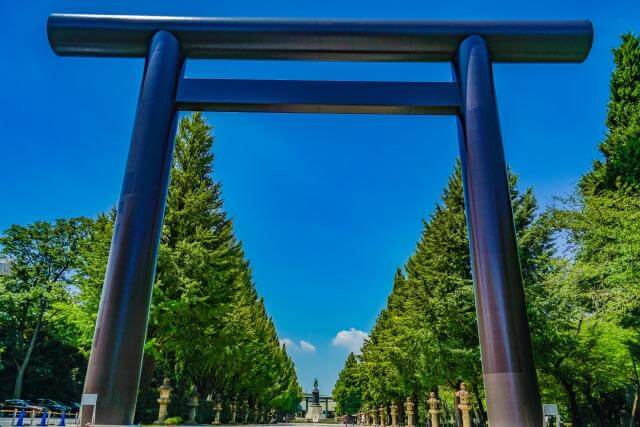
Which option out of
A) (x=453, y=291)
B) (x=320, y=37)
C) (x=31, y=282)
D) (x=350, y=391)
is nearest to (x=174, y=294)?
(x=453, y=291)

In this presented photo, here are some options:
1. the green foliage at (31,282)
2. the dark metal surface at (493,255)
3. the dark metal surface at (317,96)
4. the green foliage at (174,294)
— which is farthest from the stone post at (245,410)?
the dark metal surface at (493,255)

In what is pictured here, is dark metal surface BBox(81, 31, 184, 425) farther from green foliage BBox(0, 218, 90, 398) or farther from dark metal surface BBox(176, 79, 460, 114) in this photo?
green foliage BBox(0, 218, 90, 398)

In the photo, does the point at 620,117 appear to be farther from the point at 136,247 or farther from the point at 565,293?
the point at 136,247

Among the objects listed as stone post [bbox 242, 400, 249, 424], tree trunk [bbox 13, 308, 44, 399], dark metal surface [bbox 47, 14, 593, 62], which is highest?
dark metal surface [bbox 47, 14, 593, 62]

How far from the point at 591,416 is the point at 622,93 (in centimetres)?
1976

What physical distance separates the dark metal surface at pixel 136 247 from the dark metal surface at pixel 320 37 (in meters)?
0.53

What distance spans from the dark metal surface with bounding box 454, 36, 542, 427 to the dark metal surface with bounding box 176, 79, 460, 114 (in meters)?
0.55

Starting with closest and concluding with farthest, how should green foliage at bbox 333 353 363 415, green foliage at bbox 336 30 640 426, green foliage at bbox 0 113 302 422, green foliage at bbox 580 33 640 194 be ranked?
green foliage at bbox 336 30 640 426
green foliage at bbox 0 113 302 422
green foliage at bbox 580 33 640 194
green foliage at bbox 333 353 363 415

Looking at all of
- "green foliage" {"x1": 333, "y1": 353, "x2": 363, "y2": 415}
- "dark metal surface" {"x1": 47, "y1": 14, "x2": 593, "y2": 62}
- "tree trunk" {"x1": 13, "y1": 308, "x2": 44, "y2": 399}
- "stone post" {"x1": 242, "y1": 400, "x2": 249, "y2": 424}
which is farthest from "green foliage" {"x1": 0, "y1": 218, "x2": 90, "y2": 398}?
"green foliage" {"x1": 333, "y1": 353, "x2": 363, "y2": 415}

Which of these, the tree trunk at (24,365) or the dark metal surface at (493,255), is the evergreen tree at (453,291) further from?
the tree trunk at (24,365)

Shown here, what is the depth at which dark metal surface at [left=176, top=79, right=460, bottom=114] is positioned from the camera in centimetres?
820

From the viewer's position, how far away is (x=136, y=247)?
7145mm

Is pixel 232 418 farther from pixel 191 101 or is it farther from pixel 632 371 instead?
pixel 191 101

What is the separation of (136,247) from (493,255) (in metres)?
5.45
